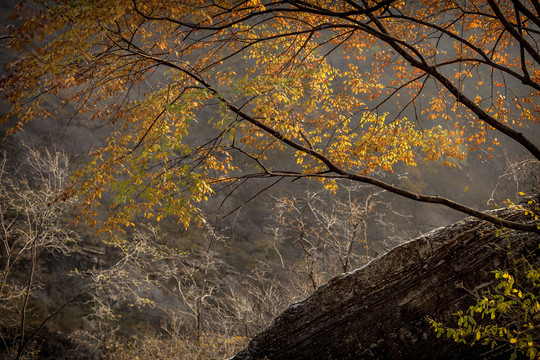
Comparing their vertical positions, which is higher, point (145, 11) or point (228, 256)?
point (228, 256)

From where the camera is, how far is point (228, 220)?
22.4m

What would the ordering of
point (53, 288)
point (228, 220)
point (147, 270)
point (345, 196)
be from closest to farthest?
point (53, 288) → point (147, 270) → point (228, 220) → point (345, 196)

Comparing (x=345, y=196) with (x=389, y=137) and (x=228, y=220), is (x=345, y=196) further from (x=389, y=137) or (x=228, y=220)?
(x=389, y=137)

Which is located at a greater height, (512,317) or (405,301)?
(405,301)

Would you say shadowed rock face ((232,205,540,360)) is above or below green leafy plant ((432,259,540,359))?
above

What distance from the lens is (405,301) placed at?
389cm

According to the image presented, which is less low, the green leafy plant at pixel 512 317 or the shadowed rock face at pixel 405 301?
the shadowed rock face at pixel 405 301

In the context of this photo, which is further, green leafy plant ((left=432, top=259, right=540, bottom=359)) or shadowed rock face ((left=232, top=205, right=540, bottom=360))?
shadowed rock face ((left=232, top=205, right=540, bottom=360))

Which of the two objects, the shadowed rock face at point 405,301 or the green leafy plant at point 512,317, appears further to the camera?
the shadowed rock face at point 405,301

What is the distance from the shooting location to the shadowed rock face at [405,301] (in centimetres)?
358

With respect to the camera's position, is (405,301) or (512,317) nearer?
(512,317)

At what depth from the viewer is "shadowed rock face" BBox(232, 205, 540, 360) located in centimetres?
358

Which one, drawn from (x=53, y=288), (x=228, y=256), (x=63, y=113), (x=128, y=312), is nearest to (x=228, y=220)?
(x=228, y=256)

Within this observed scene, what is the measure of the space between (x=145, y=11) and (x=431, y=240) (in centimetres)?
446
